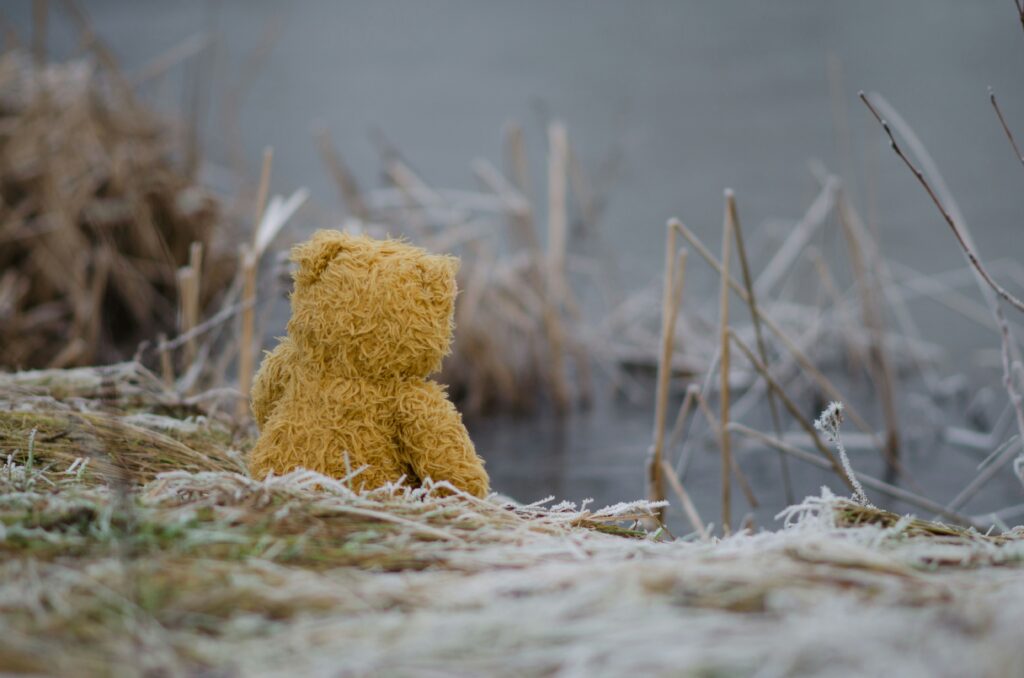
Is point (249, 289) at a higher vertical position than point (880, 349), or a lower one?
higher

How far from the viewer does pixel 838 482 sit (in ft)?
5.61

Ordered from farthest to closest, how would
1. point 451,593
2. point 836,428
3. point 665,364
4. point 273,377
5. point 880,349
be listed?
point 880,349 < point 665,364 < point 273,377 < point 836,428 < point 451,593

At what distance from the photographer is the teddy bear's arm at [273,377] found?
865 mm

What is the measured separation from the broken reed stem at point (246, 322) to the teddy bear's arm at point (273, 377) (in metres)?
0.25

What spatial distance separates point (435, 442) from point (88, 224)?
1940 mm

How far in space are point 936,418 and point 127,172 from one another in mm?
2094

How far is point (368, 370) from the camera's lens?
0.83 metres

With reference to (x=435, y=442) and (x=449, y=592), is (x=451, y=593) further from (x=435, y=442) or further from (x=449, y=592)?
(x=435, y=442)

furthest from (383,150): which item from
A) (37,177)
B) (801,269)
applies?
(801,269)

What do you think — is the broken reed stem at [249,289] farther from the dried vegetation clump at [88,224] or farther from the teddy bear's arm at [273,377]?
the dried vegetation clump at [88,224]

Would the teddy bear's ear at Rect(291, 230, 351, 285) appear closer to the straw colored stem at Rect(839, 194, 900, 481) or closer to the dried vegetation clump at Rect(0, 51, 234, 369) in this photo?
the straw colored stem at Rect(839, 194, 900, 481)

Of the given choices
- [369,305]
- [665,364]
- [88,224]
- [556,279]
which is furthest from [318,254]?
[88,224]

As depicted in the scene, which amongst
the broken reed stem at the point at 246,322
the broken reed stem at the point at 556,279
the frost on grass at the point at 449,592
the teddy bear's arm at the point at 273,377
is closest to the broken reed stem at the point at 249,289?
the broken reed stem at the point at 246,322

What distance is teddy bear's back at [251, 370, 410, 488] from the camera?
0.81m
